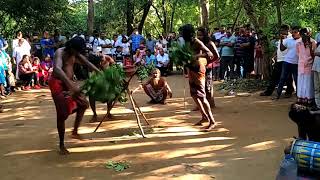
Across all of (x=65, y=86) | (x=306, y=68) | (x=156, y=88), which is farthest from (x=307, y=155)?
(x=156, y=88)

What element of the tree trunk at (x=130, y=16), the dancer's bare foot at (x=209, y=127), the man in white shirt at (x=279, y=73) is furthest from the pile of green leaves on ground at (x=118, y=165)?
the tree trunk at (x=130, y=16)

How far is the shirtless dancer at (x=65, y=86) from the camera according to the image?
594cm

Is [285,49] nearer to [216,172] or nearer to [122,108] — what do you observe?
[122,108]

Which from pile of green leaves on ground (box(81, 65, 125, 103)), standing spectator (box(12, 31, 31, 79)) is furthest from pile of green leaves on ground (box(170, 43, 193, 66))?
standing spectator (box(12, 31, 31, 79))

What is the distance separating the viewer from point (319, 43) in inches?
322

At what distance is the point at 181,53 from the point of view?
7.09 metres

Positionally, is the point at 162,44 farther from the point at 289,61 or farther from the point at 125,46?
the point at 289,61

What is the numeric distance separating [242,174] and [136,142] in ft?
6.57

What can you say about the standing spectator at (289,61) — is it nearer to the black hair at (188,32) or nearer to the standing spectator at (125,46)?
the black hair at (188,32)

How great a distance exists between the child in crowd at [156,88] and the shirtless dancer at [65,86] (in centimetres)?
425

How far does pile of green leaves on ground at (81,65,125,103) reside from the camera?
6.02 metres

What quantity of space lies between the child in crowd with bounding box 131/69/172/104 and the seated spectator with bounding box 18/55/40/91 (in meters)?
4.73

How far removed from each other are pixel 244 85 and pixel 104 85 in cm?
694

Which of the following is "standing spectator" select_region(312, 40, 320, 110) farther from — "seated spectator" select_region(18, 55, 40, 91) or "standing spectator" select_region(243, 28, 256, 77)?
"seated spectator" select_region(18, 55, 40, 91)
